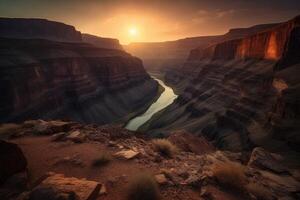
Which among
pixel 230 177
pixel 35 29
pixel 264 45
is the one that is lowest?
pixel 230 177

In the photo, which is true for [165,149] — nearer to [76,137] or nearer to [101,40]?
[76,137]

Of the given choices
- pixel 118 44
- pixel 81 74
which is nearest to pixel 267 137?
pixel 81 74

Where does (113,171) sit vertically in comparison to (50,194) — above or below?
below

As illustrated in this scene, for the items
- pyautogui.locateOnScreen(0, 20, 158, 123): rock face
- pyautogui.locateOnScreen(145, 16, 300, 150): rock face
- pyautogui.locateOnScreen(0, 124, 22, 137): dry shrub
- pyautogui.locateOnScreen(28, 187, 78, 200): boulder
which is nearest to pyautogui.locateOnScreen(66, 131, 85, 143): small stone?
pyautogui.locateOnScreen(0, 124, 22, 137): dry shrub

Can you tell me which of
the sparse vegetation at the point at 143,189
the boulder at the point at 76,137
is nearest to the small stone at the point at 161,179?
the sparse vegetation at the point at 143,189

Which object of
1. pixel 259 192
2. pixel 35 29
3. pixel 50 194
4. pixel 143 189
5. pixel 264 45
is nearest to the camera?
pixel 50 194

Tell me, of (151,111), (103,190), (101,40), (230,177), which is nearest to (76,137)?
(103,190)
